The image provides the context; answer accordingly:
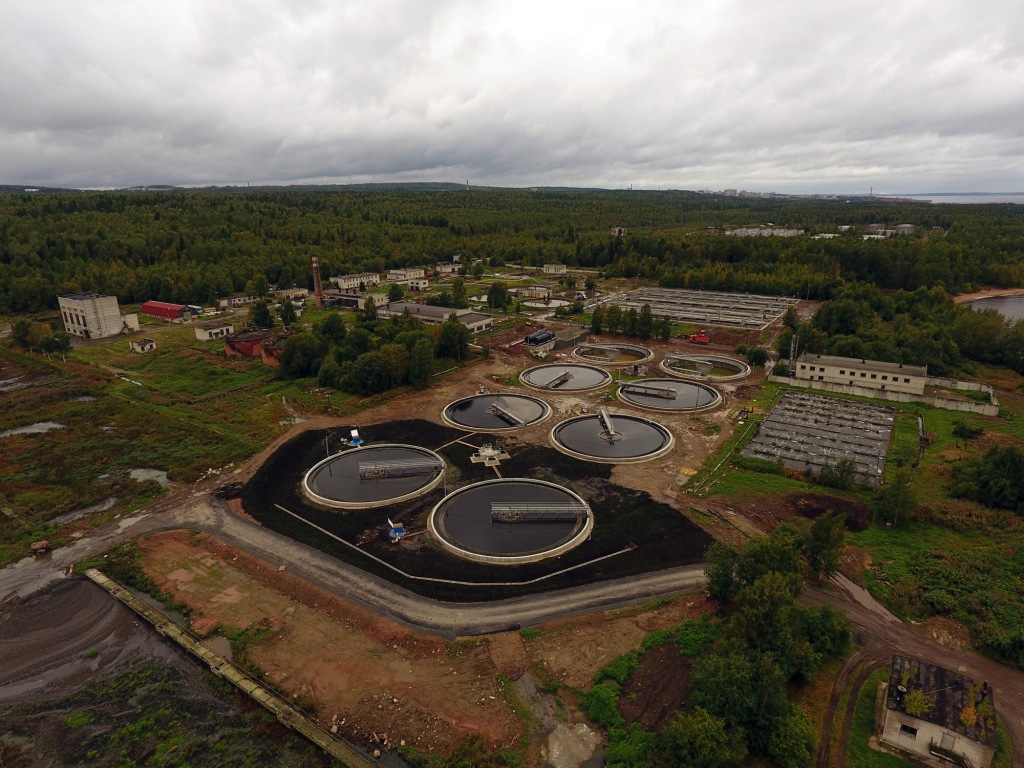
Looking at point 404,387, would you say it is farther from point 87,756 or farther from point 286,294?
point 286,294

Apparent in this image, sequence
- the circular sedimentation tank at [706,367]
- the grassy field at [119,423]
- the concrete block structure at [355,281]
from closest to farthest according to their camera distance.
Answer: the grassy field at [119,423] → the circular sedimentation tank at [706,367] → the concrete block structure at [355,281]

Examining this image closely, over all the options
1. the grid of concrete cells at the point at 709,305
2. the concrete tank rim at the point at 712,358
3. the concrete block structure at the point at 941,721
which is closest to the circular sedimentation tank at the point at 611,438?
the concrete tank rim at the point at 712,358

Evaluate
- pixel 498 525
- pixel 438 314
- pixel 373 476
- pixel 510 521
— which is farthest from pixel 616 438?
pixel 438 314

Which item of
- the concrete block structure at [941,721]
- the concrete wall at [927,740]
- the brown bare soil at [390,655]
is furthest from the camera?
the brown bare soil at [390,655]

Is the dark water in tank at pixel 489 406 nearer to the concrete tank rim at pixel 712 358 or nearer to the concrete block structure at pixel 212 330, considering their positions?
the concrete tank rim at pixel 712 358

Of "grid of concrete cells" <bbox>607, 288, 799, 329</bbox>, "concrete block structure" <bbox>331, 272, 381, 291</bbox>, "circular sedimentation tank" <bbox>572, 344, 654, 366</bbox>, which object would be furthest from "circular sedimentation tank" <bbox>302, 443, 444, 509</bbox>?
"concrete block structure" <bbox>331, 272, 381, 291</bbox>

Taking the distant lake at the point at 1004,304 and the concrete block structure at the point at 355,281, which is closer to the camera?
the distant lake at the point at 1004,304
